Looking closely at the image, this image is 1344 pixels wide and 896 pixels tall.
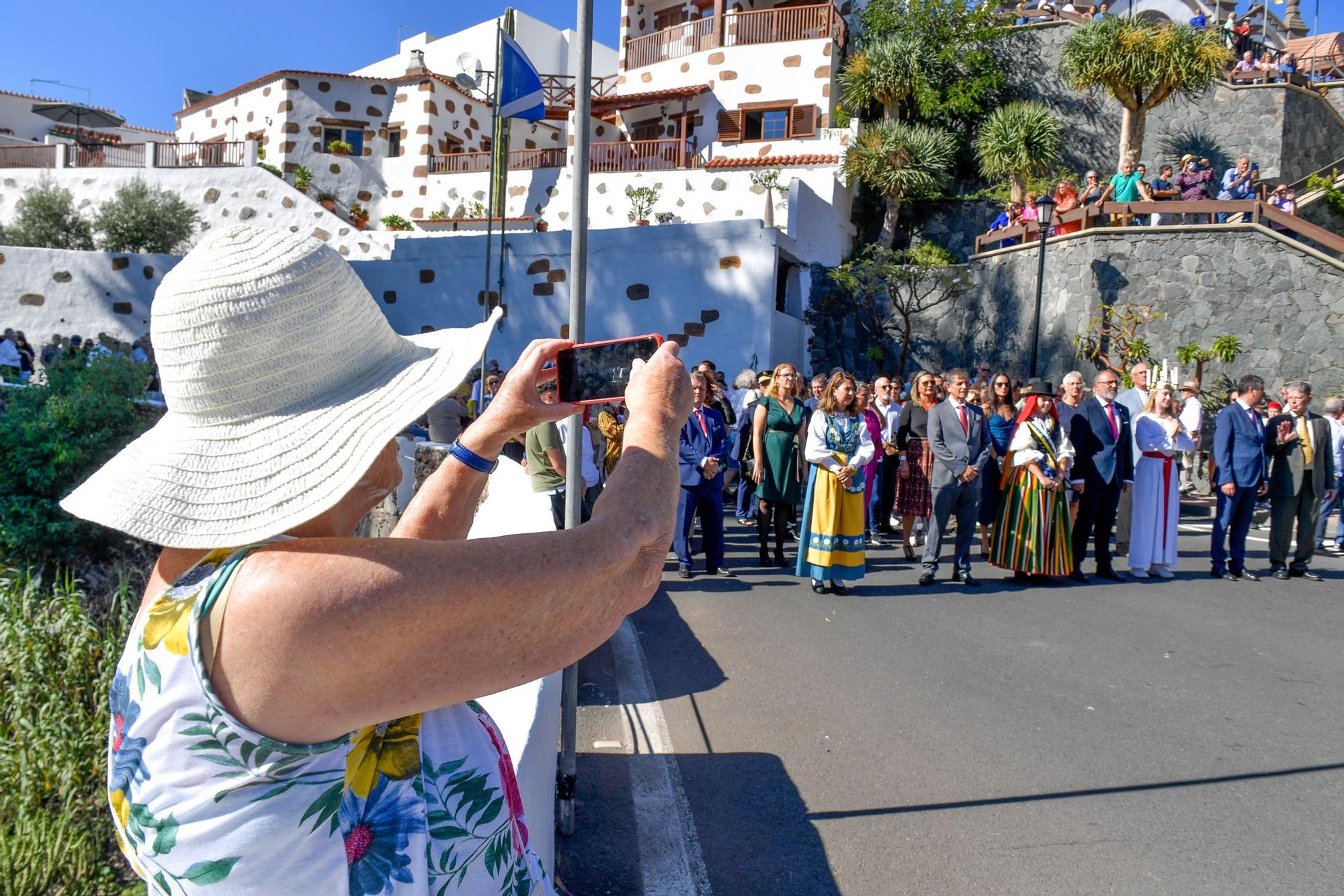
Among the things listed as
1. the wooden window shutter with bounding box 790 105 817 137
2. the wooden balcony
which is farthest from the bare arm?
the wooden balcony

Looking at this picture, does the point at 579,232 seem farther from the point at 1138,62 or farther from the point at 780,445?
the point at 1138,62

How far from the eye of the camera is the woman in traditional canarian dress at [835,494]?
814 centimetres

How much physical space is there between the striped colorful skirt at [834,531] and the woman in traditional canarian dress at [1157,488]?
123 inches

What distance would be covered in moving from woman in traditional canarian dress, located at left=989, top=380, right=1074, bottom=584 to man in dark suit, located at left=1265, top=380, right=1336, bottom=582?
8.14 ft

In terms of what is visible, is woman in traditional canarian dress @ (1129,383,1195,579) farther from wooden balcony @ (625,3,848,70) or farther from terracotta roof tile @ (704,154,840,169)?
wooden balcony @ (625,3,848,70)

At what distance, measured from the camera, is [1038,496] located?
8828mm

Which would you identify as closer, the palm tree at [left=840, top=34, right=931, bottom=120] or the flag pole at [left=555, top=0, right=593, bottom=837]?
the flag pole at [left=555, top=0, right=593, bottom=837]

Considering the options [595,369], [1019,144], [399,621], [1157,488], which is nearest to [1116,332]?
[1019,144]

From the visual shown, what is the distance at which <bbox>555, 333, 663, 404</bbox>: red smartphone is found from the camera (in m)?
1.81

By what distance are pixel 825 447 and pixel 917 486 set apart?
2.59m

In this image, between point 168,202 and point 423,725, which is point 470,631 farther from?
point 168,202

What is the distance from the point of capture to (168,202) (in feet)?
77.7

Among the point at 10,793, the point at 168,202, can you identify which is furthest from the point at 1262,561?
the point at 168,202

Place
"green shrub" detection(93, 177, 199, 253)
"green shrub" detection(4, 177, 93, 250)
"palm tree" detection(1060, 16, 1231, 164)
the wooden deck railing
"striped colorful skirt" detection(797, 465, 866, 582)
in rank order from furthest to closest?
"green shrub" detection(4, 177, 93, 250) < "green shrub" detection(93, 177, 199, 253) < "palm tree" detection(1060, 16, 1231, 164) < the wooden deck railing < "striped colorful skirt" detection(797, 465, 866, 582)
